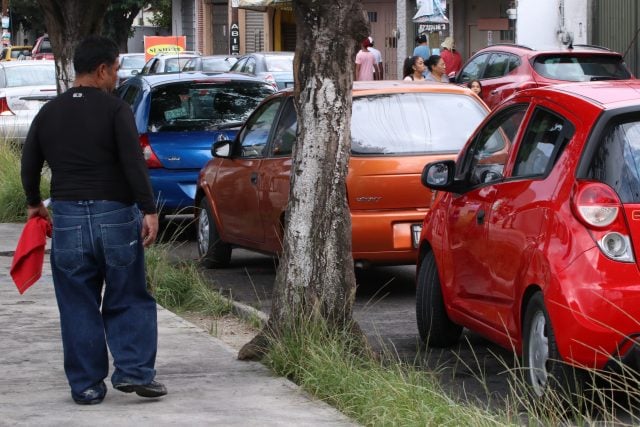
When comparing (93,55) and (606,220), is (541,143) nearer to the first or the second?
(606,220)

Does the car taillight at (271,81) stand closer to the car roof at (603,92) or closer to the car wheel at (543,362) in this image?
the car roof at (603,92)

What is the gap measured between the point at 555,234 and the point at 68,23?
31.4 ft

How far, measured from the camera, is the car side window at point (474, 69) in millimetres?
21503

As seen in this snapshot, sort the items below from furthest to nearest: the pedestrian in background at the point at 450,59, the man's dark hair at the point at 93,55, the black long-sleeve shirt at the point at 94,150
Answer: the pedestrian in background at the point at 450,59, the man's dark hair at the point at 93,55, the black long-sleeve shirt at the point at 94,150

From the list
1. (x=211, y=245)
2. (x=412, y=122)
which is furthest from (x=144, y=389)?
(x=211, y=245)

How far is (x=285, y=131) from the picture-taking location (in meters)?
10.9

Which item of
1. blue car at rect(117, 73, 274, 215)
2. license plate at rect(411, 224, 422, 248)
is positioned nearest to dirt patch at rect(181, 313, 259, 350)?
license plate at rect(411, 224, 422, 248)

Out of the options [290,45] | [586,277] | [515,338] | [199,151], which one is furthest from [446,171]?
[290,45]

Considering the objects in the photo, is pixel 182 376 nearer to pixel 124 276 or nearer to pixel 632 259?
pixel 124 276

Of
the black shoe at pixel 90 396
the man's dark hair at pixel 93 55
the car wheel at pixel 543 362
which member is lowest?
the black shoe at pixel 90 396

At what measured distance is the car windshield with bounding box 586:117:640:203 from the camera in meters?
6.25

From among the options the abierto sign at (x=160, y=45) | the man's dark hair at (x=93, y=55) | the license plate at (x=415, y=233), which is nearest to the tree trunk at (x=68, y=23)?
the license plate at (x=415, y=233)

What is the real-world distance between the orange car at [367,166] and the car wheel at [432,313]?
1.45m

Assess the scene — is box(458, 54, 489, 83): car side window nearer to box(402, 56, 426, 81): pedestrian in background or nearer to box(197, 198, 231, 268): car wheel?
box(402, 56, 426, 81): pedestrian in background
